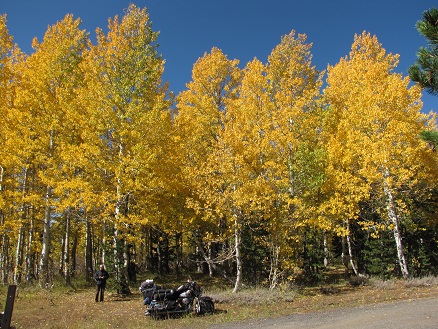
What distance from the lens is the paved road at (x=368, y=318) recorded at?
685cm

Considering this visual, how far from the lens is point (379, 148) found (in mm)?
13766

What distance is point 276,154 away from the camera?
13.8 meters

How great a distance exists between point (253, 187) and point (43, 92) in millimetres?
9420

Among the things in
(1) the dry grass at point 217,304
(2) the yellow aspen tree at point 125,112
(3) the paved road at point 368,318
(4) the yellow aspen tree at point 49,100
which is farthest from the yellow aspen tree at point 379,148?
(4) the yellow aspen tree at point 49,100

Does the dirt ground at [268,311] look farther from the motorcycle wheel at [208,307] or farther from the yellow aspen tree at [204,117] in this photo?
the yellow aspen tree at [204,117]

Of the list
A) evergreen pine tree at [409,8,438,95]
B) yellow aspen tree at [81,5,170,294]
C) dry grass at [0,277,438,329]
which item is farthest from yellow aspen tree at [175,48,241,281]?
evergreen pine tree at [409,8,438,95]

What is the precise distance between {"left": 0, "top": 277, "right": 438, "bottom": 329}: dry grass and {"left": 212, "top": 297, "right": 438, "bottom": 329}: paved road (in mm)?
831

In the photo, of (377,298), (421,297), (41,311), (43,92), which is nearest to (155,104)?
(43,92)

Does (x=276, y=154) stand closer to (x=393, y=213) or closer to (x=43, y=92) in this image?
(x=393, y=213)

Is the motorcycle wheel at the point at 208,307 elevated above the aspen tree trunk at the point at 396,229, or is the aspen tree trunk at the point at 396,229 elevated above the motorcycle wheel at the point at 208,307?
the aspen tree trunk at the point at 396,229

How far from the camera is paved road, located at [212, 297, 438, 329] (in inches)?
270

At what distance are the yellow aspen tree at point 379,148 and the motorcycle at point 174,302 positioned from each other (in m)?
6.22

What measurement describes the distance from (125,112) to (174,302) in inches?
284

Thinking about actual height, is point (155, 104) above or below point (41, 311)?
above
